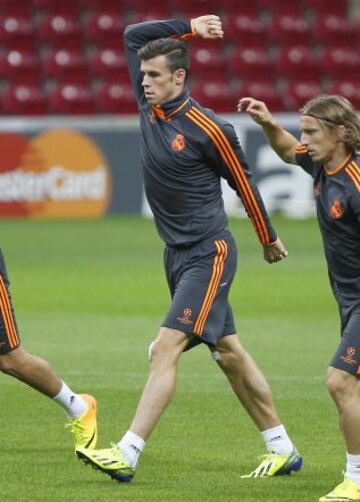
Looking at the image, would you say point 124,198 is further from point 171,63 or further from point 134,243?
point 171,63

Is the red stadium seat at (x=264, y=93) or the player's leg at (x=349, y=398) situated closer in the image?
the player's leg at (x=349, y=398)

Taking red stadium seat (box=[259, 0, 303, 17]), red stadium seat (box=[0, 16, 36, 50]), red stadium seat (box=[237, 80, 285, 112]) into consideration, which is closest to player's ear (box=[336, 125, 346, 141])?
red stadium seat (box=[237, 80, 285, 112])

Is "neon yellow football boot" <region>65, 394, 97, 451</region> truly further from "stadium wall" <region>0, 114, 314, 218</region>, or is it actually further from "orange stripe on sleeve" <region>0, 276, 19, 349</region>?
"stadium wall" <region>0, 114, 314, 218</region>

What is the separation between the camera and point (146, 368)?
11758 millimetres

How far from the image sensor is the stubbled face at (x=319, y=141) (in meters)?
7.08

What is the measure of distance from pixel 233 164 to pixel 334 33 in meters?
23.1

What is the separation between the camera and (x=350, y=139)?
7.08 metres

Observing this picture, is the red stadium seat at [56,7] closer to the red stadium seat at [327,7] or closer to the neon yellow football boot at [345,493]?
the red stadium seat at [327,7]

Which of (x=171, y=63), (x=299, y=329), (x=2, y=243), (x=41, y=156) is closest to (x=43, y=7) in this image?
(x=41, y=156)

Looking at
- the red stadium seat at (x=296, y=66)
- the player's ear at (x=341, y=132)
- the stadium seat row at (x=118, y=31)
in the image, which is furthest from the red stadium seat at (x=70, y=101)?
the player's ear at (x=341, y=132)

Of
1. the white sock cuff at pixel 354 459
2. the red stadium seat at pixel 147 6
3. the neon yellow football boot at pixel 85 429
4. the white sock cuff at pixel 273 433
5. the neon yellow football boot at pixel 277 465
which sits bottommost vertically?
the red stadium seat at pixel 147 6

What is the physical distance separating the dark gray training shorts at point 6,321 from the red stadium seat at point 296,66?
21.8 m

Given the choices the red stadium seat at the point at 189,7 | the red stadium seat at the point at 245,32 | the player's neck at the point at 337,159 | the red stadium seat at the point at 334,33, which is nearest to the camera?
the player's neck at the point at 337,159

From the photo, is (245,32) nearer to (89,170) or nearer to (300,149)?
(89,170)
